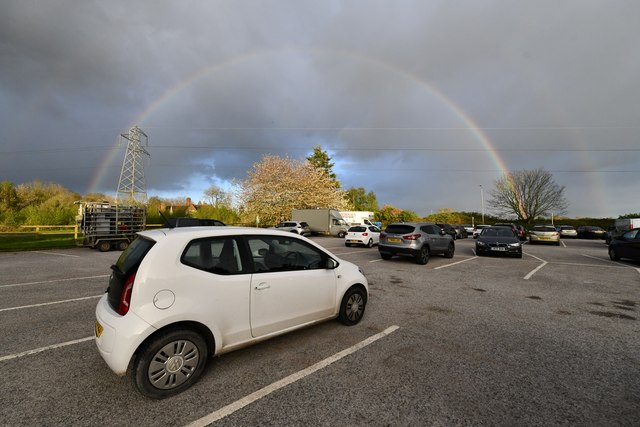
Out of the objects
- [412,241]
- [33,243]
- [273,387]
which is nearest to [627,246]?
[412,241]

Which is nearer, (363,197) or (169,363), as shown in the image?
(169,363)

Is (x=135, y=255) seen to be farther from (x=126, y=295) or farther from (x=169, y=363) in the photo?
(x=169, y=363)

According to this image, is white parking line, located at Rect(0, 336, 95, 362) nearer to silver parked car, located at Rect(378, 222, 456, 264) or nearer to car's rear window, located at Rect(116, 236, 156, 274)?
car's rear window, located at Rect(116, 236, 156, 274)

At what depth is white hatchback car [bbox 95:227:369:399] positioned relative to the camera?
2.50 meters

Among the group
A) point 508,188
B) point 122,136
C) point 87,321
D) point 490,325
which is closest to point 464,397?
point 490,325

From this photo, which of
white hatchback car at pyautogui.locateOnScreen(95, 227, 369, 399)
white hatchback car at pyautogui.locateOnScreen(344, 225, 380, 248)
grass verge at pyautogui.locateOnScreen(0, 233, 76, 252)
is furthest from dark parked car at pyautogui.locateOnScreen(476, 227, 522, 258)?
grass verge at pyautogui.locateOnScreen(0, 233, 76, 252)

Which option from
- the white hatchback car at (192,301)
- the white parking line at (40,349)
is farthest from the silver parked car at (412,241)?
the white parking line at (40,349)

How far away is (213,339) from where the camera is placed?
283 cm

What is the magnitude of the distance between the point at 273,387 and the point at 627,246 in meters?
15.3

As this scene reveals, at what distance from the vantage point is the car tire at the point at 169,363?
249 cm

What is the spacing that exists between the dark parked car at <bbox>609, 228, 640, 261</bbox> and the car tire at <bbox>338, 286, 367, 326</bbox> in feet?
42.8

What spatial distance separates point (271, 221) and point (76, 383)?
115ft

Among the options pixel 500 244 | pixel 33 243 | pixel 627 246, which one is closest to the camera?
pixel 627 246

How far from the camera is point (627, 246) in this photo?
36.0 ft
